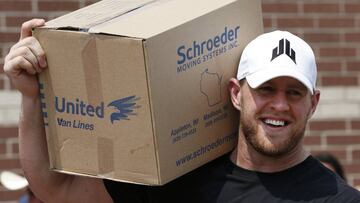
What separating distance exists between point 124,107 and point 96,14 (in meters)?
0.41

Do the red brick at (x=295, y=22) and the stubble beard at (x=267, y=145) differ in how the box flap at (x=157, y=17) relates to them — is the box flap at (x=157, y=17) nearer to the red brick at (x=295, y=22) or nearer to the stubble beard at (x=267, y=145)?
the stubble beard at (x=267, y=145)

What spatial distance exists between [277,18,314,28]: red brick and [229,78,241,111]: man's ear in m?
2.97

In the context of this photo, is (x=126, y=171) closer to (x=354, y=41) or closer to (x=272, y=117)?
(x=272, y=117)

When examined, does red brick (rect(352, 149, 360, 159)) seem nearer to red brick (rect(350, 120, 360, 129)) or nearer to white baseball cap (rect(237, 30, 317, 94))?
red brick (rect(350, 120, 360, 129))

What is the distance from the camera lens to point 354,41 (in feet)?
21.1

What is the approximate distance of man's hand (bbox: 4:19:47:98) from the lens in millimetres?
3252

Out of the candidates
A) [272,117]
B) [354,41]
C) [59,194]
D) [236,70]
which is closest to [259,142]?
[272,117]

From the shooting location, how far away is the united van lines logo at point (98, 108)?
10.2 ft

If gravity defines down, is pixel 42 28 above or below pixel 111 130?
above

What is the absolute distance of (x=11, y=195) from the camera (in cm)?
597

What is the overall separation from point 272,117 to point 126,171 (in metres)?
0.51

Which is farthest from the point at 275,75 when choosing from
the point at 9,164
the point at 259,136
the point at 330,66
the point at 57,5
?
the point at 330,66

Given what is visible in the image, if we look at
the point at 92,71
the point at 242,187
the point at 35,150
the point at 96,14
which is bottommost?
the point at 242,187

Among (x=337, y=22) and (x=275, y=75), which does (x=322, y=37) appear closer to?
(x=337, y=22)
